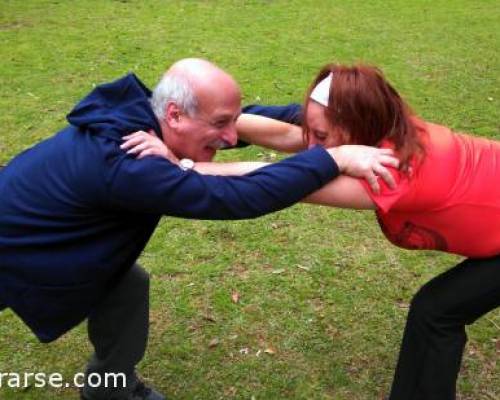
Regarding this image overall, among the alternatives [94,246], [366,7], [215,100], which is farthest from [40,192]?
[366,7]

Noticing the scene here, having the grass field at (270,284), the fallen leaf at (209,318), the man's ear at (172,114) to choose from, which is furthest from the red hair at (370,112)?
the fallen leaf at (209,318)

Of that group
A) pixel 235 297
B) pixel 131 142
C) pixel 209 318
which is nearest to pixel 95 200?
pixel 131 142

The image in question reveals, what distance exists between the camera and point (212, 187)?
7.11ft

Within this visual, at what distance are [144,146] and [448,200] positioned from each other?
3.74ft

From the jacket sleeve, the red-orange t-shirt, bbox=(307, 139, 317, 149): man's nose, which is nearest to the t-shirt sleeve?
the red-orange t-shirt

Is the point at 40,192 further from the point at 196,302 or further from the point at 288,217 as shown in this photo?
the point at 288,217

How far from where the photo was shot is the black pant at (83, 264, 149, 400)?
9.43 feet

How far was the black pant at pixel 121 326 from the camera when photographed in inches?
113

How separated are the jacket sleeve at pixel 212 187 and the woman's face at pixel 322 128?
209 millimetres

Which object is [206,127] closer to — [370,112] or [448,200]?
[370,112]

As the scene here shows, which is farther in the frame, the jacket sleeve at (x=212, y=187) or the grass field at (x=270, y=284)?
the grass field at (x=270, y=284)

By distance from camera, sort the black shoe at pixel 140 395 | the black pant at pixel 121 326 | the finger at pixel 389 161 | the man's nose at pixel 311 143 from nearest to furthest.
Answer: the finger at pixel 389 161 < the man's nose at pixel 311 143 < the black pant at pixel 121 326 < the black shoe at pixel 140 395

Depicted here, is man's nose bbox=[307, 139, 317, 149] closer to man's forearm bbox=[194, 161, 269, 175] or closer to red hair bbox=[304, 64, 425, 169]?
red hair bbox=[304, 64, 425, 169]

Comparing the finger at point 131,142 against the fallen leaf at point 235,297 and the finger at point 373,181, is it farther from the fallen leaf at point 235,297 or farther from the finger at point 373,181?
the fallen leaf at point 235,297
